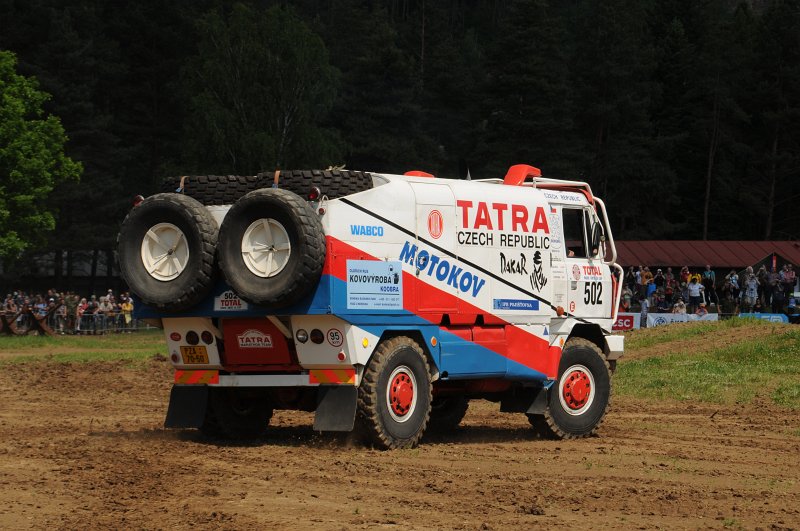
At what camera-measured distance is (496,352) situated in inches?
579

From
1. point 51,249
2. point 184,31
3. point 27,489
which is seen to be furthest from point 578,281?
point 184,31

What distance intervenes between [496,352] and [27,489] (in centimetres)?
582

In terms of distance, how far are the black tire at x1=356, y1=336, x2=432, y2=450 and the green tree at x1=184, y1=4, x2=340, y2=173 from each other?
4965 centimetres

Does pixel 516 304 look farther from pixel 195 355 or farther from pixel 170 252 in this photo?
pixel 170 252

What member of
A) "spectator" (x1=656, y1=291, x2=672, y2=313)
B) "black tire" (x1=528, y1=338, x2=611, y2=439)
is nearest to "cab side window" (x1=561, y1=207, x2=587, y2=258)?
"black tire" (x1=528, y1=338, x2=611, y2=439)

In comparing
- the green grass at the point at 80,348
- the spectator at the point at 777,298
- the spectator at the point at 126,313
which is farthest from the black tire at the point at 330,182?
the spectator at the point at 126,313

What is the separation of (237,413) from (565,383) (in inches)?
159

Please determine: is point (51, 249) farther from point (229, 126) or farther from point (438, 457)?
point (438, 457)

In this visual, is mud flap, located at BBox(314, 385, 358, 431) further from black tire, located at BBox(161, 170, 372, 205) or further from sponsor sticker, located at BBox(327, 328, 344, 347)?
black tire, located at BBox(161, 170, 372, 205)

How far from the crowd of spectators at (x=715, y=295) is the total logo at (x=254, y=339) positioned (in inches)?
1025

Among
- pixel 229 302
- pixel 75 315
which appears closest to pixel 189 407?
pixel 229 302

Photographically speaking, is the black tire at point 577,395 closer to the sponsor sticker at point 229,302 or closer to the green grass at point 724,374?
the sponsor sticker at point 229,302

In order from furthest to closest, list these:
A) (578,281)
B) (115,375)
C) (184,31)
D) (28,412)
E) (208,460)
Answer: (184,31) < (115,375) < (28,412) < (578,281) < (208,460)

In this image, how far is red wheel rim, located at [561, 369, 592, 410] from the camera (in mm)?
15609
